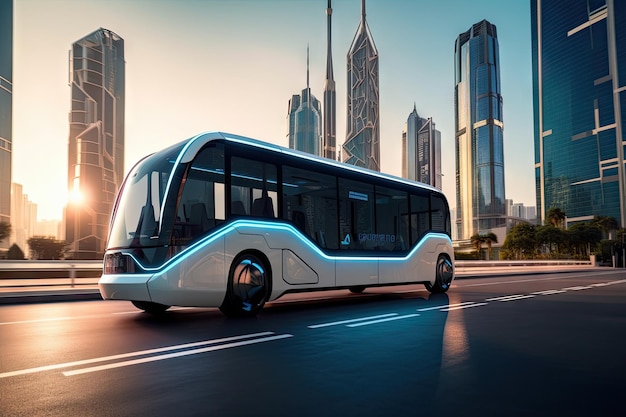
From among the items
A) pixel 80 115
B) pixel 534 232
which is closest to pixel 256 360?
pixel 534 232

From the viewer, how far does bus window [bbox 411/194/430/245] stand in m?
14.1

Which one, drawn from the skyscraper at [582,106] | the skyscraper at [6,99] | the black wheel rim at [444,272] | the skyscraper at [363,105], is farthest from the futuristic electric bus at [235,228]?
the skyscraper at [363,105]

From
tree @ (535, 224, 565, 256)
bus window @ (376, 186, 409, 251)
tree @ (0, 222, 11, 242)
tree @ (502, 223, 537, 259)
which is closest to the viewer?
bus window @ (376, 186, 409, 251)

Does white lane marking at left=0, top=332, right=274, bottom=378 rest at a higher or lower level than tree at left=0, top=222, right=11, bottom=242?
lower

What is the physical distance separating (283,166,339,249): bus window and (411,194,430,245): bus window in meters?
3.53

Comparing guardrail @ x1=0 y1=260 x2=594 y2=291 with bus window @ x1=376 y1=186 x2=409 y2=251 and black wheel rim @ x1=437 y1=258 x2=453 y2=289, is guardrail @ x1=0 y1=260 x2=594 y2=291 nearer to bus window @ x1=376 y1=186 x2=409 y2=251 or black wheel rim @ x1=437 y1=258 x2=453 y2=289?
bus window @ x1=376 y1=186 x2=409 y2=251

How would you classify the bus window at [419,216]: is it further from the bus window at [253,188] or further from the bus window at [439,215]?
the bus window at [253,188]

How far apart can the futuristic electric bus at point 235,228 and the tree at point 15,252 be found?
103 feet

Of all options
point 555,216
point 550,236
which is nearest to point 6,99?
point 550,236

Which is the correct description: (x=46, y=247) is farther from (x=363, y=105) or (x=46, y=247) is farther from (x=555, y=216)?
(x=363, y=105)

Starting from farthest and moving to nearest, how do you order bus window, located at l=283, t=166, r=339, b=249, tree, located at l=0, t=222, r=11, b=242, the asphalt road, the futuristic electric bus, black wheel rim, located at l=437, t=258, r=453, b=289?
1. tree, located at l=0, t=222, r=11, b=242
2. black wheel rim, located at l=437, t=258, r=453, b=289
3. bus window, located at l=283, t=166, r=339, b=249
4. the futuristic electric bus
5. the asphalt road

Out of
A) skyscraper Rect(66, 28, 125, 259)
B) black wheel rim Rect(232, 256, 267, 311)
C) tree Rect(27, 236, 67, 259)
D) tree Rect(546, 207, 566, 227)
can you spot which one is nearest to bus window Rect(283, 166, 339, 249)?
black wheel rim Rect(232, 256, 267, 311)

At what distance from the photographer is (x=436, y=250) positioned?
14852 mm

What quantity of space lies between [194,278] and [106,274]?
1563 millimetres
